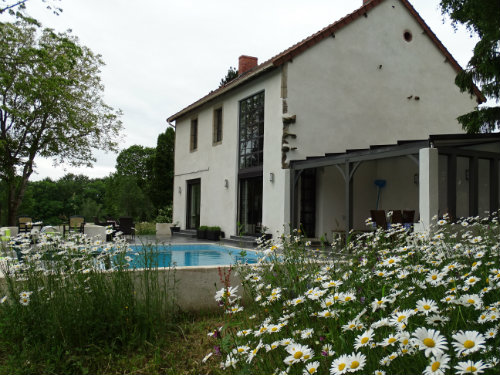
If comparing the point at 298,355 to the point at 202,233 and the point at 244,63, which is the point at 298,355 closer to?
the point at 202,233

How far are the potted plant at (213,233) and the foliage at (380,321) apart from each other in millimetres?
10819

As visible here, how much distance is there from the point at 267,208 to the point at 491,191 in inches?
224

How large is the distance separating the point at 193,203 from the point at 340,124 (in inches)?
298

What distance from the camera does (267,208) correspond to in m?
12.3

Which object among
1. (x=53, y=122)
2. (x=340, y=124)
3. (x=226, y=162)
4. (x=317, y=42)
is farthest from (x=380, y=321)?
(x=53, y=122)

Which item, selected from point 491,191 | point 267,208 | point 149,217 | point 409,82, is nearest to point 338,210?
point 267,208

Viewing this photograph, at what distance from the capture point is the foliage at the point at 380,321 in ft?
4.98

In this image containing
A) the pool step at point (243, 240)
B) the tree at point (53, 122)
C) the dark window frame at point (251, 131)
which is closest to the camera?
the pool step at point (243, 240)

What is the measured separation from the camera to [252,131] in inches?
523

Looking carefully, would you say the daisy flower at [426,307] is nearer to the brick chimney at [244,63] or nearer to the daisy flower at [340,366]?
the daisy flower at [340,366]

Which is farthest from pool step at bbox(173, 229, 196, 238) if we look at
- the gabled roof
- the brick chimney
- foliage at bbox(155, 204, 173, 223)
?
the brick chimney

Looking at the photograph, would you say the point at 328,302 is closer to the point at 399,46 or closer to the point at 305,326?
the point at 305,326

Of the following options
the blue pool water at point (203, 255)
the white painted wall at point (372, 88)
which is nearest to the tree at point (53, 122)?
the blue pool water at point (203, 255)

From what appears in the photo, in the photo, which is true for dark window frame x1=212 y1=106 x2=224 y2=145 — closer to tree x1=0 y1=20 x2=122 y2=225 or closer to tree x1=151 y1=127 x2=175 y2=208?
tree x1=0 y1=20 x2=122 y2=225
